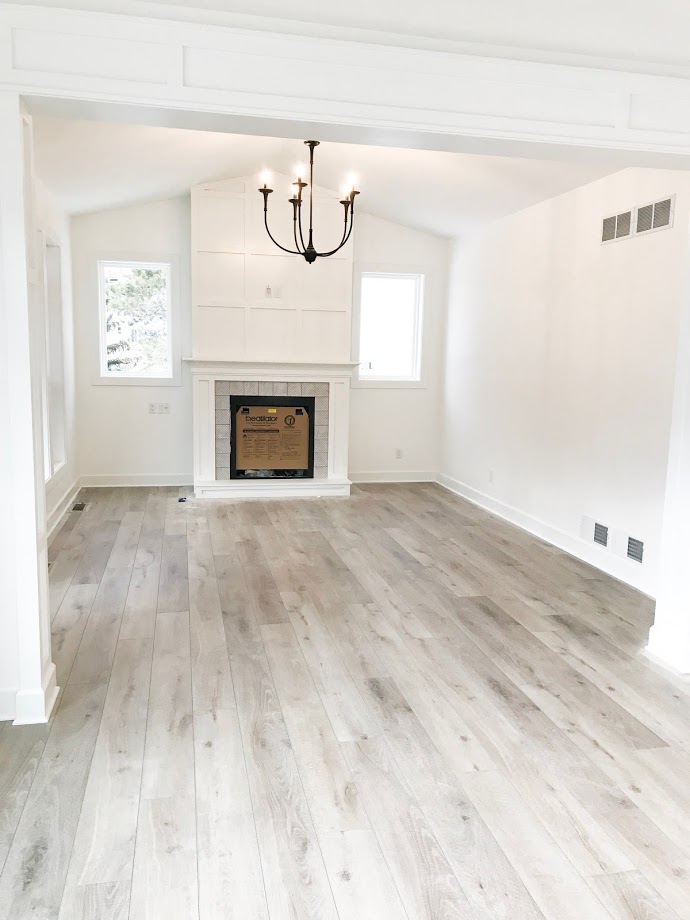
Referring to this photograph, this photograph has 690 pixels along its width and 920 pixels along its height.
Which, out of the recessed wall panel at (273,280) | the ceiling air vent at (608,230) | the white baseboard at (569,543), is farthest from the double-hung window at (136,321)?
the ceiling air vent at (608,230)

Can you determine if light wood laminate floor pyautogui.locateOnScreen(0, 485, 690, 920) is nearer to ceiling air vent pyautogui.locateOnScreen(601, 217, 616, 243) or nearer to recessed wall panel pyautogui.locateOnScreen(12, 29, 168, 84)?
ceiling air vent pyautogui.locateOnScreen(601, 217, 616, 243)

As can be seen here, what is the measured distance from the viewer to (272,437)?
21.8ft

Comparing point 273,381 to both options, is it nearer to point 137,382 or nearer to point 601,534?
point 137,382

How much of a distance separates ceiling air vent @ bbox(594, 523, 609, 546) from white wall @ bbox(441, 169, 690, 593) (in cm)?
6

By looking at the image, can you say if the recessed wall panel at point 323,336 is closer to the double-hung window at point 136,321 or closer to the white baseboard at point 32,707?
the double-hung window at point 136,321

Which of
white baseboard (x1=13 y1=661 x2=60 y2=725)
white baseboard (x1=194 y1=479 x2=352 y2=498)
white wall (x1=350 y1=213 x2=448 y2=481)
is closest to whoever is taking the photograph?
white baseboard (x1=13 y1=661 x2=60 y2=725)

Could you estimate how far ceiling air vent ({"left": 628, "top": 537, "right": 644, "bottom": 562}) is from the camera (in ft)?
13.9

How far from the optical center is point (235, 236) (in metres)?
6.45

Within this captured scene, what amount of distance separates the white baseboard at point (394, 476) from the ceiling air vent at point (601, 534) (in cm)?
298

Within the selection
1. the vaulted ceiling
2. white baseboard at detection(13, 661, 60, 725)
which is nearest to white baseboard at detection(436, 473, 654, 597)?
the vaulted ceiling

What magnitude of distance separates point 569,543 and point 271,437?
2.88 meters

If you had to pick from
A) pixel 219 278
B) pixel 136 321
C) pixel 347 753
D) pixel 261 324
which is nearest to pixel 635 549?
pixel 347 753

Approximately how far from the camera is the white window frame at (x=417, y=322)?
7.12 metres

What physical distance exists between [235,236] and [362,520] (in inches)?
110
